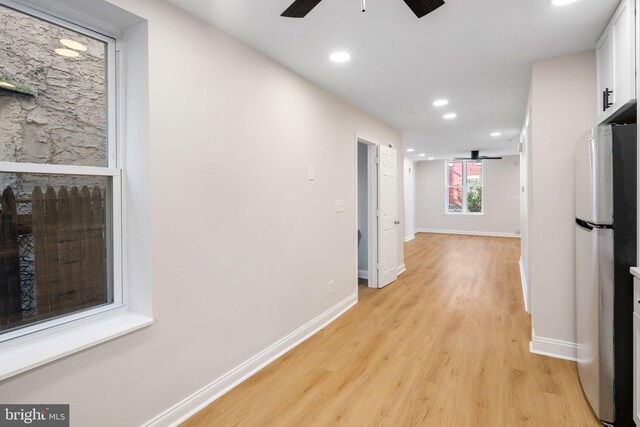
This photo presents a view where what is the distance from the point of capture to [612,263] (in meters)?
1.82

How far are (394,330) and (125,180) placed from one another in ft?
8.94

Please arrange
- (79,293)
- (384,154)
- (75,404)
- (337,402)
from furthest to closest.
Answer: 1. (384,154)
2. (337,402)
3. (79,293)
4. (75,404)

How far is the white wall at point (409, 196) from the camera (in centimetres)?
969

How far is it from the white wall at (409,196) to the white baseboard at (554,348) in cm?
671

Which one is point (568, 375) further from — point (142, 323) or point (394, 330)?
point (142, 323)

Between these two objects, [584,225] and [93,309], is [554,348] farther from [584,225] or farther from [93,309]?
[93,309]

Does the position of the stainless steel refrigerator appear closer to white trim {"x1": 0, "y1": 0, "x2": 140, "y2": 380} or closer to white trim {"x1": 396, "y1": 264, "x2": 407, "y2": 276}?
white trim {"x1": 0, "y1": 0, "x2": 140, "y2": 380}

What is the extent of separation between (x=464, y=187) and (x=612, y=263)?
9561mm

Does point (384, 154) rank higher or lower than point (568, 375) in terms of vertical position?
higher

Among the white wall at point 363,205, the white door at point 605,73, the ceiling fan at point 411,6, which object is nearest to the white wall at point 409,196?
the white wall at point 363,205

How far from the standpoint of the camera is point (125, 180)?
1.85m

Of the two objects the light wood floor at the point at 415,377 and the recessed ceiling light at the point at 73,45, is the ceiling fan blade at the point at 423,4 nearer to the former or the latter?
the recessed ceiling light at the point at 73,45

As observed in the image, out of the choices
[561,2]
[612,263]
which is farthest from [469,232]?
[561,2]

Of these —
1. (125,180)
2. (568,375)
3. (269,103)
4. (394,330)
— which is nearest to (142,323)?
(125,180)
